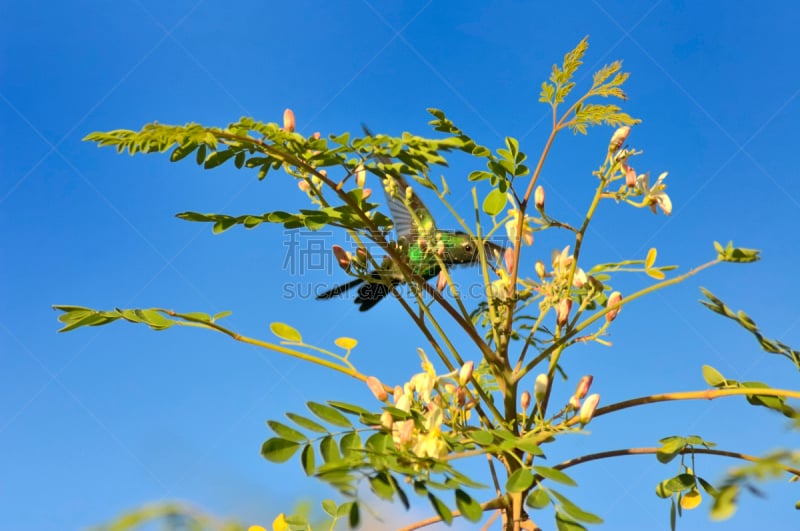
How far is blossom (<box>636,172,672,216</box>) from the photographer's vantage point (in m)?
1.64

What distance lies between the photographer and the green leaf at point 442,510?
3.32 feet

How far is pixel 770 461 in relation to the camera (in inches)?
29.2

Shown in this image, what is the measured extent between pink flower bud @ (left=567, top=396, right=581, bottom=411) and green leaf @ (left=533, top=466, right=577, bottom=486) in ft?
0.70

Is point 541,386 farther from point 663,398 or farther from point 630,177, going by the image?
point 630,177

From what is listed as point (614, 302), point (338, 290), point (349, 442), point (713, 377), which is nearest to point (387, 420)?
point (349, 442)

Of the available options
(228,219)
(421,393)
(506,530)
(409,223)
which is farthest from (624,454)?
(409,223)

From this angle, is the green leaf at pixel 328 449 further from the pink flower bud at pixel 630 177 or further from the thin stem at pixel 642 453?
the pink flower bud at pixel 630 177

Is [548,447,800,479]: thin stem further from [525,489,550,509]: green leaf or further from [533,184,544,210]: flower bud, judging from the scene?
[533,184,544,210]: flower bud

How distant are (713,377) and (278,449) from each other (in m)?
0.94

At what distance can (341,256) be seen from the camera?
174 centimetres

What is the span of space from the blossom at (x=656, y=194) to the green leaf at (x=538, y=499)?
760mm

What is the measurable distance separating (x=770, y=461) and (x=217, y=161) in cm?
113

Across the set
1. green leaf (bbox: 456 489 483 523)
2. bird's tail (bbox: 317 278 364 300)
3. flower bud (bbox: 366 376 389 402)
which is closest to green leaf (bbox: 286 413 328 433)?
flower bud (bbox: 366 376 389 402)

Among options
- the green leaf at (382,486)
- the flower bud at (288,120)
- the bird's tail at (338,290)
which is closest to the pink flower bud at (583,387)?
the green leaf at (382,486)
